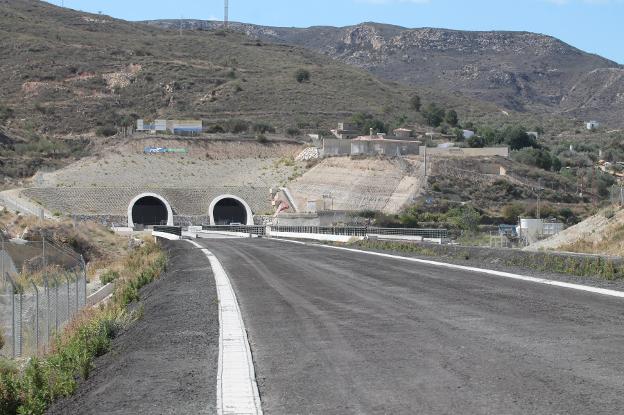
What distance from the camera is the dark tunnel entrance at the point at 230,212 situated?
87.6m

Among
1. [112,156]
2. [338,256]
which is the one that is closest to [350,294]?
[338,256]

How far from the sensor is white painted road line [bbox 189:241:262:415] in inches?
307

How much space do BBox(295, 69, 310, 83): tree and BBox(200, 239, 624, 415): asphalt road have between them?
125m

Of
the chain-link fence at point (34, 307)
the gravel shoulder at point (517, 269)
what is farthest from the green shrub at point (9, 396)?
the gravel shoulder at point (517, 269)

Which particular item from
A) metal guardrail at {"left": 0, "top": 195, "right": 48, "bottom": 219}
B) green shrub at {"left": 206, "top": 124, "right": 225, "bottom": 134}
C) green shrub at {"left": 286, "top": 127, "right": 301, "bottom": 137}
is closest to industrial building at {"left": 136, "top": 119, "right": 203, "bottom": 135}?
green shrub at {"left": 206, "top": 124, "right": 225, "bottom": 134}

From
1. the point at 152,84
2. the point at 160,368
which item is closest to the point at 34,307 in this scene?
the point at 160,368

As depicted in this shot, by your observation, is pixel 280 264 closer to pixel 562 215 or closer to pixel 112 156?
pixel 562 215

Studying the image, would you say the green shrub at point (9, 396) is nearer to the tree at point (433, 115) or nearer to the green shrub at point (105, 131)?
the green shrub at point (105, 131)

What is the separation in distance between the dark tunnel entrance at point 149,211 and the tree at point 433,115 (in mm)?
55509

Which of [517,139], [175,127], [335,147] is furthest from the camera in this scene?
[517,139]

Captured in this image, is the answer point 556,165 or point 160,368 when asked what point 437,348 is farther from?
point 556,165

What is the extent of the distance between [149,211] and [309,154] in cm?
2083

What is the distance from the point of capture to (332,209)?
84688 millimetres

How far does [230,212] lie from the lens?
88.4 m
